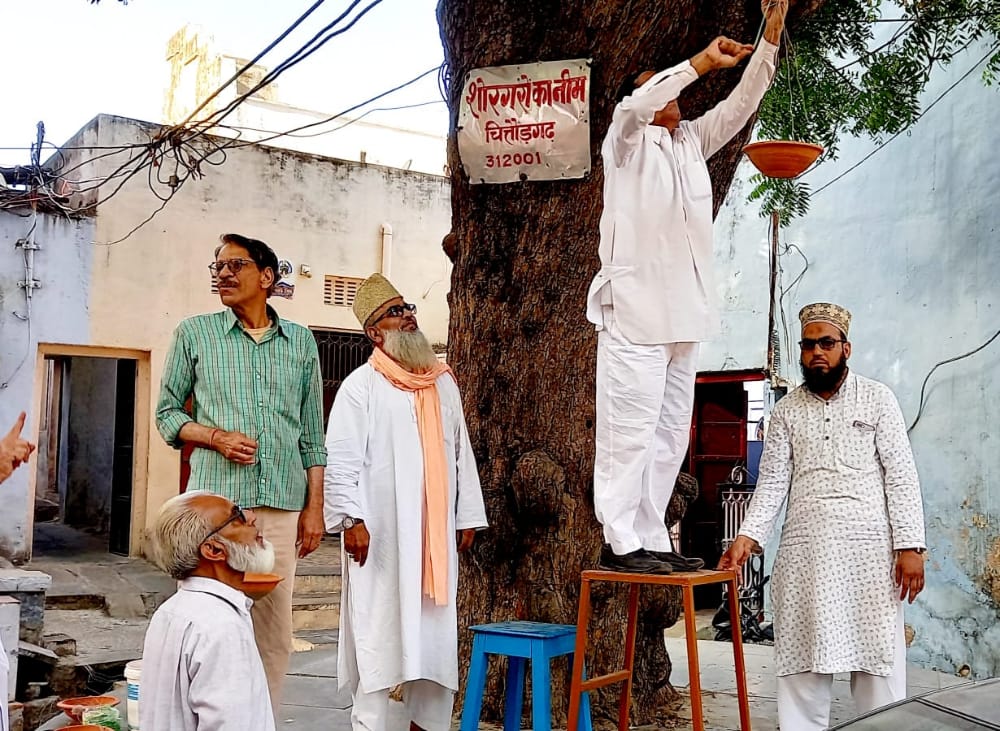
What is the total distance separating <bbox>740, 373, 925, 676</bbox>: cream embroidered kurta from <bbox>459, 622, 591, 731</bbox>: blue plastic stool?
82 cm

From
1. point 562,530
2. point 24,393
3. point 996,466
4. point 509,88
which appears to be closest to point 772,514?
point 562,530

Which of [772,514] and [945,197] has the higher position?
[945,197]

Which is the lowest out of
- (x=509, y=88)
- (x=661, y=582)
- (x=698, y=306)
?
(x=661, y=582)

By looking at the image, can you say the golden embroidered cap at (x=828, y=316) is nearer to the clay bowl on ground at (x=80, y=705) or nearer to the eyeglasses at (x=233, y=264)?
the eyeglasses at (x=233, y=264)

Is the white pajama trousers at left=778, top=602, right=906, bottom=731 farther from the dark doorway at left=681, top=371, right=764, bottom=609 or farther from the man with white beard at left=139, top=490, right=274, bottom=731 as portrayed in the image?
the dark doorway at left=681, top=371, right=764, bottom=609

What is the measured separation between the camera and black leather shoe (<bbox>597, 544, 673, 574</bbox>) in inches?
140

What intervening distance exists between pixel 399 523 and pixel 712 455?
776cm

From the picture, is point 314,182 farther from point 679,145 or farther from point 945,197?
point 679,145

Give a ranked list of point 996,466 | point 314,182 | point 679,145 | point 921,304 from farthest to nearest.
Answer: point 314,182, point 921,304, point 996,466, point 679,145

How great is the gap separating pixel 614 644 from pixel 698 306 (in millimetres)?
1828

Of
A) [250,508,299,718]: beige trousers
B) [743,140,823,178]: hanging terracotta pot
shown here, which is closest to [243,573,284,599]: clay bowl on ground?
[250,508,299,718]: beige trousers

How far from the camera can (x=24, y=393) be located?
1052 centimetres

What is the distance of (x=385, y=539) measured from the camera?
4.16 metres

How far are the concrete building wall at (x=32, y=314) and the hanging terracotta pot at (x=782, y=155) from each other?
26.6 ft
